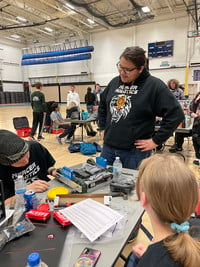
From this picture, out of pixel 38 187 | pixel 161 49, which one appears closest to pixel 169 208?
pixel 38 187

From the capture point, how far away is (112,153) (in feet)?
5.41

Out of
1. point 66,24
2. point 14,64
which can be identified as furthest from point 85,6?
point 14,64

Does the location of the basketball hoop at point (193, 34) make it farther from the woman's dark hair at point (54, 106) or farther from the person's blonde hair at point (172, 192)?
the person's blonde hair at point (172, 192)

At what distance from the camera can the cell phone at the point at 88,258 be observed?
0.73m

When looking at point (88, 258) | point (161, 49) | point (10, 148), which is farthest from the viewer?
point (161, 49)

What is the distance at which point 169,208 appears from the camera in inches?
25.7

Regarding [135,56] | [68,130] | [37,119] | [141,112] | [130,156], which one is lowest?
[68,130]

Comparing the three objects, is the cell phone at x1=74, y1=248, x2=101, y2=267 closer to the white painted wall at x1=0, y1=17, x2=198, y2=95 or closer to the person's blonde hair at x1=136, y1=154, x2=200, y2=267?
the person's blonde hair at x1=136, y1=154, x2=200, y2=267

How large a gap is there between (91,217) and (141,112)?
2.82ft

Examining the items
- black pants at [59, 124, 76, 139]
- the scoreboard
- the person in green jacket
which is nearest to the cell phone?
black pants at [59, 124, 76, 139]

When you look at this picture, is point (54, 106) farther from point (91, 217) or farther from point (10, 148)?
point (91, 217)

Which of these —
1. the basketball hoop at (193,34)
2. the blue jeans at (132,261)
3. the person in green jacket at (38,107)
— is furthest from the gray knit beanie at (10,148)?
the basketball hoop at (193,34)

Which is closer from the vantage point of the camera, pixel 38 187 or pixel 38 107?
pixel 38 187

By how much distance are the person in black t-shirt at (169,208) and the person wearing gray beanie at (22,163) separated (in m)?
0.79
